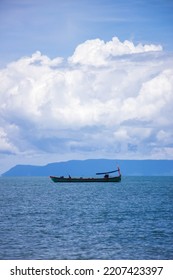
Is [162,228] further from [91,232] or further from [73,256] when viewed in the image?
[73,256]

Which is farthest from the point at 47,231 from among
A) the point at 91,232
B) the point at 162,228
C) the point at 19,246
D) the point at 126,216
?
the point at 126,216

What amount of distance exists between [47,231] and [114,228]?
8164 millimetres

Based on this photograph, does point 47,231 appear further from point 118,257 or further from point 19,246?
point 118,257

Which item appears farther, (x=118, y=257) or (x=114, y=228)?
(x=114, y=228)

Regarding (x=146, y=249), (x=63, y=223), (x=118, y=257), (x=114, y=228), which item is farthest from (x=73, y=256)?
(x=63, y=223)
